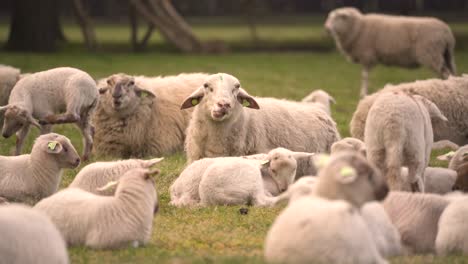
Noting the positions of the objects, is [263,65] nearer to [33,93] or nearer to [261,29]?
[33,93]

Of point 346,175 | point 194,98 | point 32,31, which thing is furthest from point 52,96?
point 32,31

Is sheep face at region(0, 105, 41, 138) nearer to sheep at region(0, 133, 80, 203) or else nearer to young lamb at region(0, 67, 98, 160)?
young lamb at region(0, 67, 98, 160)

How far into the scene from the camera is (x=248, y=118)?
34.8 feet

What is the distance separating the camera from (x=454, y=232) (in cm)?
681

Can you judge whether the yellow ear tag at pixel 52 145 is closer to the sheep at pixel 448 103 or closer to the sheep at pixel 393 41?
the sheep at pixel 448 103

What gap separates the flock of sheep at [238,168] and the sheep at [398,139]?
0.01 m

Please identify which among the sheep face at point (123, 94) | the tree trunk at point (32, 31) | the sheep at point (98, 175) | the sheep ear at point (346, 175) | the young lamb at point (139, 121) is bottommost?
the tree trunk at point (32, 31)

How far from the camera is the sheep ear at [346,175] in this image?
577 centimetres

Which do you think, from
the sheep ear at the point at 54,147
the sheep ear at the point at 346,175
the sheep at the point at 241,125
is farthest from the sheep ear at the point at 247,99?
the sheep ear at the point at 346,175

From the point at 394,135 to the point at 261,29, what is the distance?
38.1 metres

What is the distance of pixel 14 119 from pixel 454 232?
205 inches

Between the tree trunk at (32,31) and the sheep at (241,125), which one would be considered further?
the tree trunk at (32,31)

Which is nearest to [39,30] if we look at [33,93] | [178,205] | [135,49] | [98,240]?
[135,49]

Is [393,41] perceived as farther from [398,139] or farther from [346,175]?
[346,175]
